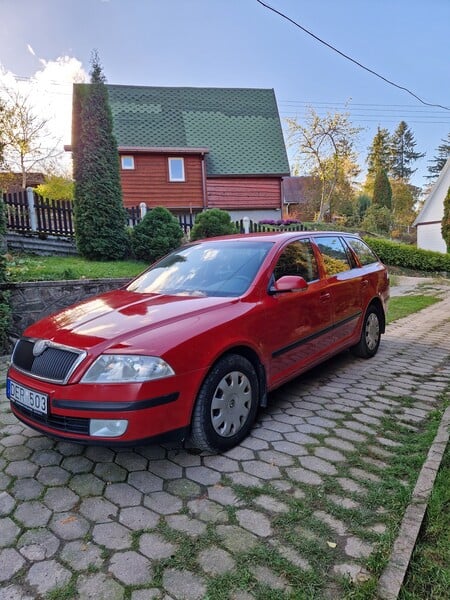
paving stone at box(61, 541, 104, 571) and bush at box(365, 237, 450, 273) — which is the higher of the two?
bush at box(365, 237, 450, 273)

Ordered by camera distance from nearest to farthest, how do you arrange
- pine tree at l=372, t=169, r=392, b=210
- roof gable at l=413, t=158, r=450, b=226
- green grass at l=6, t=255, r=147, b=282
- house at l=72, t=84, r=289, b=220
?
1. green grass at l=6, t=255, r=147, b=282
2. house at l=72, t=84, r=289, b=220
3. roof gable at l=413, t=158, r=450, b=226
4. pine tree at l=372, t=169, r=392, b=210

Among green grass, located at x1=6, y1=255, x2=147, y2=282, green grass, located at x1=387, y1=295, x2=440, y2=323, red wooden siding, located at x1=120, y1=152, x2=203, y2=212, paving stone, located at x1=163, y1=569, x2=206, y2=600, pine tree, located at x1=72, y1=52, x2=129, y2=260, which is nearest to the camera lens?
paving stone, located at x1=163, y1=569, x2=206, y2=600

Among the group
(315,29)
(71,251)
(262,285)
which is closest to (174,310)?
(262,285)

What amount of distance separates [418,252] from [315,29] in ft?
38.8

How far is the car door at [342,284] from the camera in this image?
13.6 feet

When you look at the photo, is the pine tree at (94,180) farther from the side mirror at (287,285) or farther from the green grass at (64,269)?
the side mirror at (287,285)

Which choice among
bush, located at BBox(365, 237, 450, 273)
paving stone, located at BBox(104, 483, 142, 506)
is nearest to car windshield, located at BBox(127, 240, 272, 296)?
paving stone, located at BBox(104, 483, 142, 506)

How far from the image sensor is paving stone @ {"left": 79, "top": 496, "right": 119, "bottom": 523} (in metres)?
2.18

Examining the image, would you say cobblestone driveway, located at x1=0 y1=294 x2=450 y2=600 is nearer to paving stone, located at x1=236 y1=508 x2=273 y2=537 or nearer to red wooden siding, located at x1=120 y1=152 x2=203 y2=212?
paving stone, located at x1=236 y1=508 x2=273 y2=537

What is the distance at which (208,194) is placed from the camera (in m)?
19.5

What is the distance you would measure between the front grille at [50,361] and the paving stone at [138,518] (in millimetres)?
829

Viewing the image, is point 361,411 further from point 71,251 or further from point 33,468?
point 71,251

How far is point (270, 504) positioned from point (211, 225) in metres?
8.31

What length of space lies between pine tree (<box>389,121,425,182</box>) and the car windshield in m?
58.7
